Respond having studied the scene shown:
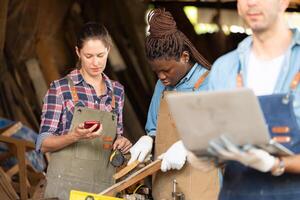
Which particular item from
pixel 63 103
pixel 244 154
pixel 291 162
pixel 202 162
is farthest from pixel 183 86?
pixel 244 154

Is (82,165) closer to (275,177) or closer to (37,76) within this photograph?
(275,177)

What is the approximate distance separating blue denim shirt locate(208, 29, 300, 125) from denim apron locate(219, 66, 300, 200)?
0.03 metres

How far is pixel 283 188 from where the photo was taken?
152 inches

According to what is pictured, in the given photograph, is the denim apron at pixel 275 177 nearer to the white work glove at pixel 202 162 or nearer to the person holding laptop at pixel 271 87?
the person holding laptop at pixel 271 87

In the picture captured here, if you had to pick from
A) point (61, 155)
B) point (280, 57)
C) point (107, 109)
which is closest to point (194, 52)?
point (107, 109)

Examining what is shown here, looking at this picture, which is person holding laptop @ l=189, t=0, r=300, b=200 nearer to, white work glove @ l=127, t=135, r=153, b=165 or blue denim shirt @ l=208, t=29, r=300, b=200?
blue denim shirt @ l=208, t=29, r=300, b=200

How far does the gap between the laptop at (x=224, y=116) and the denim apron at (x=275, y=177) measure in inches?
6.0

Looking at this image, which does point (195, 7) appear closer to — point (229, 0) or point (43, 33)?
point (229, 0)

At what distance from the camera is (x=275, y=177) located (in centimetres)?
388

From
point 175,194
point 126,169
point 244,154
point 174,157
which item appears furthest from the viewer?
point 126,169

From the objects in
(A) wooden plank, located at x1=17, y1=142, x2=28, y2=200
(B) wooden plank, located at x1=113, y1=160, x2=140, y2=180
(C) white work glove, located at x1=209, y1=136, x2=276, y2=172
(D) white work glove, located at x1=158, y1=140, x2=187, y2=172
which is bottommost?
(A) wooden plank, located at x1=17, y1=142, x2=28, y2=200

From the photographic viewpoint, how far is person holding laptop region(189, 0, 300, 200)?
150 inches

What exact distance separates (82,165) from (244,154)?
2215 mm

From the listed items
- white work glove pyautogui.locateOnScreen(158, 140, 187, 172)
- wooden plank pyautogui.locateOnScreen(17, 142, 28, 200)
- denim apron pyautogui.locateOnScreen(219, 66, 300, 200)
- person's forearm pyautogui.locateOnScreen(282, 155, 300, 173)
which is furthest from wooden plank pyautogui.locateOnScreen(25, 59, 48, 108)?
person's forearm pyautogui.locateOnScreen(282, 155, 300, 173)
